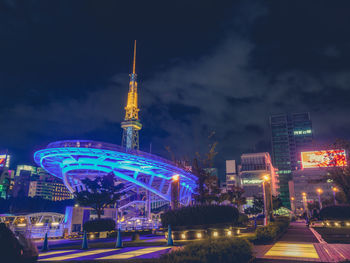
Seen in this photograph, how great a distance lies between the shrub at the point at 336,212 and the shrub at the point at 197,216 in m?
17.9

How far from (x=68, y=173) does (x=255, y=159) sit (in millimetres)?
118800

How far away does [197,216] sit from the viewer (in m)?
17.9

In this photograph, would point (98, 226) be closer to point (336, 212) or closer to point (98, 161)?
point (98, 161)

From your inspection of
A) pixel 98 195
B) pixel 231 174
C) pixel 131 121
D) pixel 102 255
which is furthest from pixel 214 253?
pixel 231 174

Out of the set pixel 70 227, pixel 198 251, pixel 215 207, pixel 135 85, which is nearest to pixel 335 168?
pixel 215 207

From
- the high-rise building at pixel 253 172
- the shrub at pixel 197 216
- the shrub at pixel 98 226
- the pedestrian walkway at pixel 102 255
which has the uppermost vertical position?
the high-rise building at pixel 253 172

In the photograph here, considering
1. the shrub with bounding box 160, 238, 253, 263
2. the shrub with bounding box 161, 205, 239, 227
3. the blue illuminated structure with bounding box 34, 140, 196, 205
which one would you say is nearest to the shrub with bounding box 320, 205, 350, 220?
the shrub with bounding box 161, 205, 239, 227

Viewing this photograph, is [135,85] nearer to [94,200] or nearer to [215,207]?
[94,200]

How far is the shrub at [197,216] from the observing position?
1789 centimetres

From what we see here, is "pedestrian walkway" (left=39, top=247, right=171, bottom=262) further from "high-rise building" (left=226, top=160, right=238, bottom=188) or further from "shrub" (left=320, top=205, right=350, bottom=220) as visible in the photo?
"high-rise building" (left=226, top=160, right=238, bottom=188)

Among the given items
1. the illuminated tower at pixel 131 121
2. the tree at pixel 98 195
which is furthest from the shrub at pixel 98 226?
the illuminated tower at pixel 131 121

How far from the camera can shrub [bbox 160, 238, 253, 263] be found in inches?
301

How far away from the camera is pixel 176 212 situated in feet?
59.8

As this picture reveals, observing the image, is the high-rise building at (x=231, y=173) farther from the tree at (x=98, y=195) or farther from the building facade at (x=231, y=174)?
the tree at (x=98, y=195)
